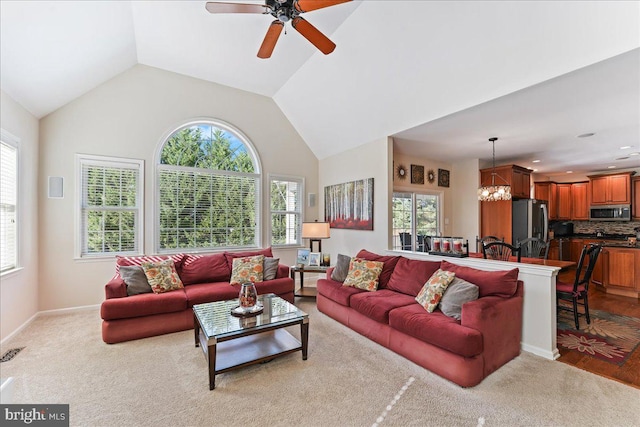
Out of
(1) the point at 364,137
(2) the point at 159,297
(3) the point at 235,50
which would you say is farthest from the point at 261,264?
(3) the point at 235,50

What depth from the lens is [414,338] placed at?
2582mm

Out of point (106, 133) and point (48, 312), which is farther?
point (106, 133)

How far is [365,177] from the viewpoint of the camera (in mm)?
4852

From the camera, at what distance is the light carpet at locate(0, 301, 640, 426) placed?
1.89m

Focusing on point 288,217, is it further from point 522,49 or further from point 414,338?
point 522,49

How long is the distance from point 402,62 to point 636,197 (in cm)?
605

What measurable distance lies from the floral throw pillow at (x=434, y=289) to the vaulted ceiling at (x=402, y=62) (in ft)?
6.38

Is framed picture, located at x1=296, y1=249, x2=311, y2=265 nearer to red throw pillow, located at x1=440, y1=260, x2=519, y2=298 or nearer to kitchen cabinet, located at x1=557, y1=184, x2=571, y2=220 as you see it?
red throw pillow, located at x1=440, y1=260, x2=519, y2=298

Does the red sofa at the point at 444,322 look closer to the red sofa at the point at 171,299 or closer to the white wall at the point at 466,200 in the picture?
the red sofa at the point at 171,299

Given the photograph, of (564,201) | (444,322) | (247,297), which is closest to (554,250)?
(564,201)

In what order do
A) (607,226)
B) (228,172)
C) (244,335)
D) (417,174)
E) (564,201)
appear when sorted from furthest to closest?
1. (564,201)
2. (607,226)
3. (417,174)
4. (228,172)
5. (244,335)

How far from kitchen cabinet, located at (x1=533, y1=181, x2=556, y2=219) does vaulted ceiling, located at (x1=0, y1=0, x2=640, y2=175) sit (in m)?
1.88

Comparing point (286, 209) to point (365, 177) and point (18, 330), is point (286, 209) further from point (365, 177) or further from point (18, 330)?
point (18, 330)

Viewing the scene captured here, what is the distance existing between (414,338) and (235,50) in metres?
4.24
